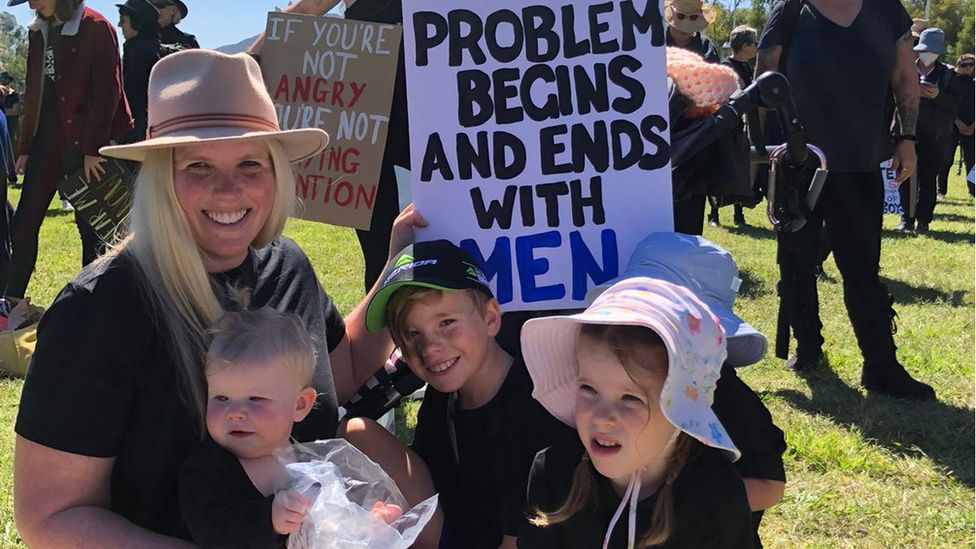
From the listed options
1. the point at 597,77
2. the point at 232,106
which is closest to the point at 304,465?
the point at 232,106

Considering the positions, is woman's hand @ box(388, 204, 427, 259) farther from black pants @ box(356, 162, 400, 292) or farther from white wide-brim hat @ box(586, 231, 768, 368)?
black pants @ box(356, 162, 400, 292)

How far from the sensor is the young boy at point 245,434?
1.64 meters

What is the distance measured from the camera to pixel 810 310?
15.4 ft

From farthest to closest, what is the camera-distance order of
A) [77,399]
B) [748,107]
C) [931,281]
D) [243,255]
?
[931,281], [748,107], [243,255], [77,399]

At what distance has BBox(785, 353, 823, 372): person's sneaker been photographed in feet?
15.7

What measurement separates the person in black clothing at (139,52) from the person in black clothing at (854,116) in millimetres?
3988

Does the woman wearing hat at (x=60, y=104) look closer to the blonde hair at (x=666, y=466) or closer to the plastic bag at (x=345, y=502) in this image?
the plastic bag at (x=345, y=502)

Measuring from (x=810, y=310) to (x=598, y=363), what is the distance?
333cm

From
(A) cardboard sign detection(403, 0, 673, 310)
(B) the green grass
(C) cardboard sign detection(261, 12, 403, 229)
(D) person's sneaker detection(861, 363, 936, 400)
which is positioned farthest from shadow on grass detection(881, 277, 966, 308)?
(A) cardboard sign detection(403, 0, 673, 310)

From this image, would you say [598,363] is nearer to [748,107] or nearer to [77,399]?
[77,399]

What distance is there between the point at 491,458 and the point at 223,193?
84 cm

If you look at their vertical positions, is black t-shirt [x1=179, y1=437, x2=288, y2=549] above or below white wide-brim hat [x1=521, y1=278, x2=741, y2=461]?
below

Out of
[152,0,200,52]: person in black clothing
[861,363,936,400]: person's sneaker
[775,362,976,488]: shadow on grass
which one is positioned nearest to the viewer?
[775,362,976,488]: shadow on grass

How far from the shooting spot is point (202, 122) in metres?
1.85
